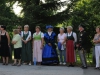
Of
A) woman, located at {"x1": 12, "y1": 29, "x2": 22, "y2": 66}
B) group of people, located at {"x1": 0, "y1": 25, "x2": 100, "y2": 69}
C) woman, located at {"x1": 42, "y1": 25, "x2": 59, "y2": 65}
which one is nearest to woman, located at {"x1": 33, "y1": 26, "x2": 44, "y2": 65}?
group of people, located at {"x1": 0, "y1": 25, "x2": 100, "y2": 69}

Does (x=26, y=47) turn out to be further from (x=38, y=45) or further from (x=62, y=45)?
(x=62, y=45)

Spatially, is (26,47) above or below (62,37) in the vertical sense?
below

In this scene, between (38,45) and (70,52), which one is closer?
(70,52)

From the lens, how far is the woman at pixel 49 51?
11477 millimetres

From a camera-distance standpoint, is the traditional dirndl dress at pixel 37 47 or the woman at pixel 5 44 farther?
the traditional dirndl dress at pixel 37 47

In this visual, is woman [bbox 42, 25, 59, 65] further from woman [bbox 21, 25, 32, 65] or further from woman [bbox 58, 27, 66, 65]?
woman [bbox 21, 25, 32, 65]

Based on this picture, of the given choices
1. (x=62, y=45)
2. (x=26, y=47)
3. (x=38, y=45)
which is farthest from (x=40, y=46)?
(x=62, y=45)

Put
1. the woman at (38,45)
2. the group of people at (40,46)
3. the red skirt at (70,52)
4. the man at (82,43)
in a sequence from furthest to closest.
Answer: the woman at (38,45) → the group of people at (40,46) → the red skirt at (70,52) → the man at (82,43)

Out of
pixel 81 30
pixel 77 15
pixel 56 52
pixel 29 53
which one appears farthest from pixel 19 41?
pixel 77 15

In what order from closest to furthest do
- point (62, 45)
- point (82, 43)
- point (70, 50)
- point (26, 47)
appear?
point (82, 43) < point (70, 50) < point (62, 45) < point (26, 47)

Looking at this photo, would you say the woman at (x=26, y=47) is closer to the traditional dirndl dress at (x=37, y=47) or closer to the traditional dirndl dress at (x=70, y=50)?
the traditional dirndl dress at (x=37, y=47)

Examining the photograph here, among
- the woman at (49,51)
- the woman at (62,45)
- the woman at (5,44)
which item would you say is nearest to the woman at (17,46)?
the woman at (5,44)

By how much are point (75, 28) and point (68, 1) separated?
1.66 metres

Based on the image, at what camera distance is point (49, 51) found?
37.7 ft
